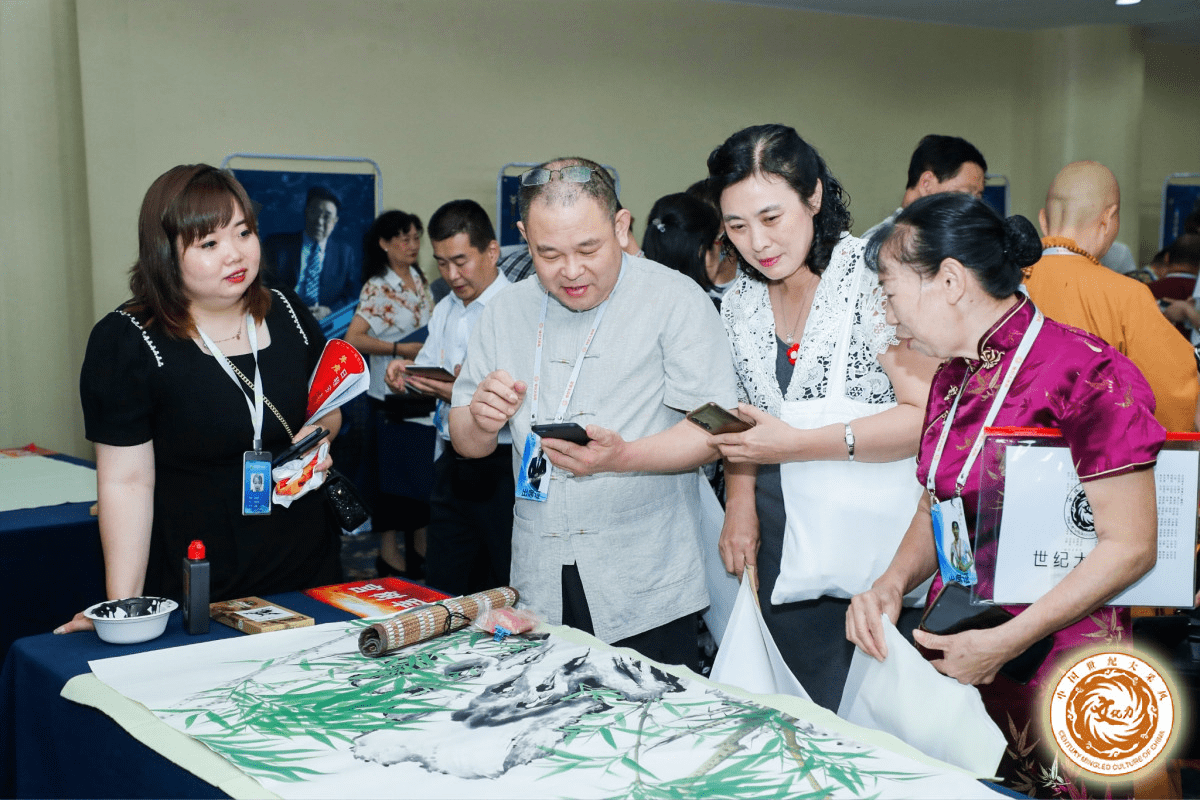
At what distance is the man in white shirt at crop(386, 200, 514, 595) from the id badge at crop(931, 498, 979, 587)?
1.36 m

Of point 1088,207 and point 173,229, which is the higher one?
point 1088,207

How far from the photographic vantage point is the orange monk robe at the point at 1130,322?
2.82m

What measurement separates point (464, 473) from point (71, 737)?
1430 mm

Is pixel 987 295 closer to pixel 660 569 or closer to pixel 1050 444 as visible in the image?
pixel 1050 444

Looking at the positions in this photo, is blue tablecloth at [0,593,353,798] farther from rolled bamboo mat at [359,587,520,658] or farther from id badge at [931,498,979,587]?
id badge at [931,498,979,587]

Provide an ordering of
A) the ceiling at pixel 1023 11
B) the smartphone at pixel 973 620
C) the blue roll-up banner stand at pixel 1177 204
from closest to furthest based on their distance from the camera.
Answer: the smartphone at pixel 973 620 → the ceiling at pixel 1023 11 → the blue roll-up banner stand at pixel 1177 204

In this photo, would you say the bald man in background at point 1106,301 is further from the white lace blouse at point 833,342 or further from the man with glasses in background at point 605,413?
the man with glasses in background at point 605,413

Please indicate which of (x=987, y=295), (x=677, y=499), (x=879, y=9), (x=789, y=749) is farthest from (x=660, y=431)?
(x=879, y=9)

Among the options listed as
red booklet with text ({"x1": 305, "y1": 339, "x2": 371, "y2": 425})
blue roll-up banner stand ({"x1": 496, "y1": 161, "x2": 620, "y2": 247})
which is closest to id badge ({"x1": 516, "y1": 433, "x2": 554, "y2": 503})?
red booklet with text ({"x1": 305, "y1": 339, "x2": 371, "y2": 425})

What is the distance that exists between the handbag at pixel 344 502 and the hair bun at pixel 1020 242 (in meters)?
1.32

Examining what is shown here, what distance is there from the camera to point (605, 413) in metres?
1.98

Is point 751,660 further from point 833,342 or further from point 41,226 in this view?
point 41,226

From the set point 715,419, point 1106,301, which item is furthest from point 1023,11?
point 715,419

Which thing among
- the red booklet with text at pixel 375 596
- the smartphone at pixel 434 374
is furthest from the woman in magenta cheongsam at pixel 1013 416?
the smartphone at pixel 434 374
